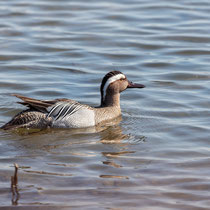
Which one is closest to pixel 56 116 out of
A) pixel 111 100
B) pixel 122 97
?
pixel 111 100

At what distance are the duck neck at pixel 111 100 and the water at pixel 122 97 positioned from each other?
287 mm

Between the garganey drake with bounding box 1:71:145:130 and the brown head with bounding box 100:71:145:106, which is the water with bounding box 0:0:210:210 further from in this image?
the brown head with bounding box 100:71:145:106

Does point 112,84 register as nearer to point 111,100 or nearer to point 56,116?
point 111,100

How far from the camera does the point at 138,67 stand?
41.0 ft

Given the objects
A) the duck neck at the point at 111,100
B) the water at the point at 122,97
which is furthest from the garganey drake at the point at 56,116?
the duck neck at the point at 111,100

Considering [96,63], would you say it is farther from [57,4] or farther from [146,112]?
[57,4]

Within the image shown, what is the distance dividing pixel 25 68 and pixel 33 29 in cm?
335

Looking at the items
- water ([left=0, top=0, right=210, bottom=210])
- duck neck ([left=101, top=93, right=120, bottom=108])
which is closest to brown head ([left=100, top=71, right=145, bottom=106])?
duck neck ([left=101, top=93, right=120, bottom=108])

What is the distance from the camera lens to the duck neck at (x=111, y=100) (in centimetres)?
1013

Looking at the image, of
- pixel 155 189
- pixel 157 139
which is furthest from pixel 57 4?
pixel 155 189

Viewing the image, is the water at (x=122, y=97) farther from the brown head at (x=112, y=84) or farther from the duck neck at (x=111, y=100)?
the brown head at (x=112, y=84)

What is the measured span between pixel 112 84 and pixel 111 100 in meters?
0.30

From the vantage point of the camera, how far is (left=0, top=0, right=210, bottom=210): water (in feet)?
21.1

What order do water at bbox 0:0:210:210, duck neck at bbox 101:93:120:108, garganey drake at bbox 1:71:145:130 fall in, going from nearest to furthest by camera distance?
1. water at bbox 0:0:210:210
2. garganey drake at bbox 1:71:145:130
3. duck neck at bbox 101:93:120:108
